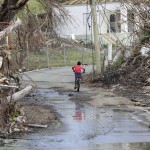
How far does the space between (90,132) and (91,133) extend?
0.17 meters

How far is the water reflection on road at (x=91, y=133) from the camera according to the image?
39.4 feet

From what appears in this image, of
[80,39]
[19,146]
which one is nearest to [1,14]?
→ [19,146]

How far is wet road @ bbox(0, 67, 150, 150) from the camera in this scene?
12.0 m

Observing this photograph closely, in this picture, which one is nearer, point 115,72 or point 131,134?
point 131,134

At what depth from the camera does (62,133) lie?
1384cm

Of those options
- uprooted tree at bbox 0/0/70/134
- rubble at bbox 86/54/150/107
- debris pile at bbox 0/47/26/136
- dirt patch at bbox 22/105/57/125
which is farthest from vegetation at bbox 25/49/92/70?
debris pile at bbox 0/47/26/136

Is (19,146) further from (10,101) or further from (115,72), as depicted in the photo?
(115,72)

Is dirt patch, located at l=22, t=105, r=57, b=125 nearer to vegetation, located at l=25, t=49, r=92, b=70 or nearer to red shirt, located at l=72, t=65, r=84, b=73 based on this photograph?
red shirt, located at l=72, t=65, r=84, b=73

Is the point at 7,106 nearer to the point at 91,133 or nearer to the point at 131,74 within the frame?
the point at 91,133

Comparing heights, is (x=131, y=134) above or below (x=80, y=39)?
below

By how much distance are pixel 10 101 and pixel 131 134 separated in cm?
334

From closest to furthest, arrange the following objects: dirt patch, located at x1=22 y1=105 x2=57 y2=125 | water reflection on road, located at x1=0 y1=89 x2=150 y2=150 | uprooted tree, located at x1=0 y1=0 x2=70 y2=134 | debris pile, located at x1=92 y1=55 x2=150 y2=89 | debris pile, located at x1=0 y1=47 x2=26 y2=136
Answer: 1. water reflection on road, located at x1=0 y1=89 x2=150 y2=150
2. debris pile, located at x1=0 y1=47 x2=26 y2=136
3. uprooted tree, located at x1=0 y1=0 x2=70 y2=134
4. dirt patch, located at x1=22 y1=105 x2=57 y2=125
5. debris pile, located at x1=92 y1=55 x2=150 y2=89

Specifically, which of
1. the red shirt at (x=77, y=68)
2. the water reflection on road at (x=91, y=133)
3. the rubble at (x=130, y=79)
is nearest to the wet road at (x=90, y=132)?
the water reflection on road at (x=91, y=133)

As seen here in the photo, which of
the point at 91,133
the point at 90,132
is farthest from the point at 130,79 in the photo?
the point at 91,133
